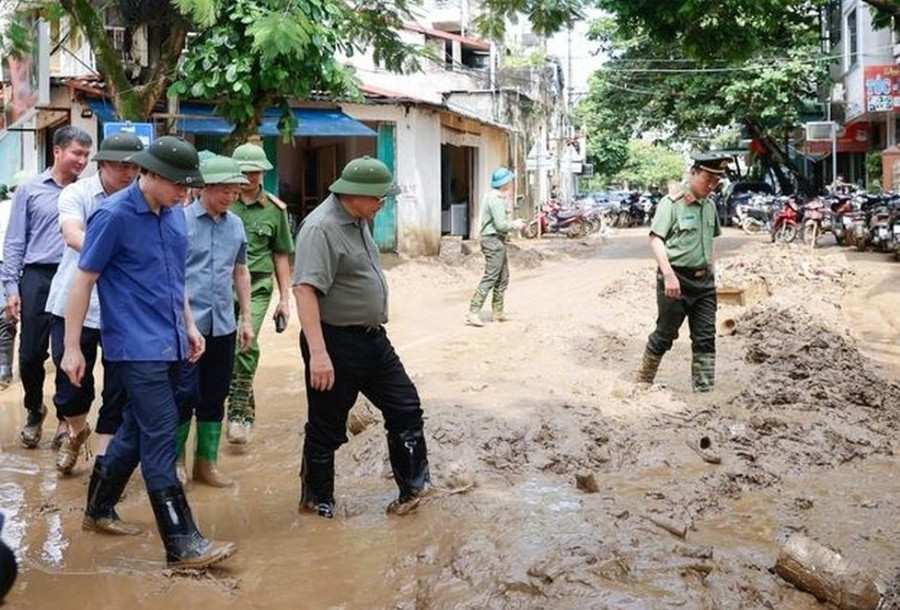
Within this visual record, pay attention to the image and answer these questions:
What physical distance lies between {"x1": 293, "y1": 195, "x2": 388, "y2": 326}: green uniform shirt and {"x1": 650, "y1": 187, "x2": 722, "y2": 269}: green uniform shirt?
2853mm

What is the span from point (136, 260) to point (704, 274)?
413cm

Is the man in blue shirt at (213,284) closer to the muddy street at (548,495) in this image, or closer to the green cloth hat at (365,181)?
the muddy street at (548,495)

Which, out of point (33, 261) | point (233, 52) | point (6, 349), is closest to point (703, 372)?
point (33, 261)

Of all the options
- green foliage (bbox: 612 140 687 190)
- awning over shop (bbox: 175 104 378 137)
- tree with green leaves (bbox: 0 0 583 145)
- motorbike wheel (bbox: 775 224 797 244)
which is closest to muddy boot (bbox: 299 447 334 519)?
tree with green leaves (bbox: 0 0 583 145)

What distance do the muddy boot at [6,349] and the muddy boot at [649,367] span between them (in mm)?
4972

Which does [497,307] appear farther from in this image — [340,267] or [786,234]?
[786,234]

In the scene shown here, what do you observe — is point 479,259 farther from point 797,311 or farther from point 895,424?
point 895,424

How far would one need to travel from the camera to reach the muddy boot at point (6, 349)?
8.12 meters

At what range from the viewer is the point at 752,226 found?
27219 millimetres

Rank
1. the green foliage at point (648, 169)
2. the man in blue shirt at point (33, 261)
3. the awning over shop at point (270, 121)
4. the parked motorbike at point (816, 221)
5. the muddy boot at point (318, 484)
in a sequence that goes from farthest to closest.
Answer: the green foliage at point (648, 169) → the parked motorbike at point (816, 221) → the awning over shop at point (270, 121) → the man in blue shirt at point (33, 261) → the muddy boot at point (318, 484)

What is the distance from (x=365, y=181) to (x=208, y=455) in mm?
1861

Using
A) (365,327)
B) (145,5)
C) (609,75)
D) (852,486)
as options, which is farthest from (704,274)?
(609,75)

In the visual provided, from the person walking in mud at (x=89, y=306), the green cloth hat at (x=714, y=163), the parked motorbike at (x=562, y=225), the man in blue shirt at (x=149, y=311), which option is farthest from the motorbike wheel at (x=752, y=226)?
the man in blue shirt at (x=149, y=311)

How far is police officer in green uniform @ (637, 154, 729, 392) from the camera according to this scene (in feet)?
22.0
